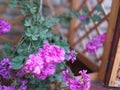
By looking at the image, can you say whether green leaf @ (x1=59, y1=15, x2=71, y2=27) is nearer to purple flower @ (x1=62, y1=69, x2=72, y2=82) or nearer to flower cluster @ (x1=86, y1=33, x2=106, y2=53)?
flower cluster @ (x1=86, y1=33, x2=106, y2=53)

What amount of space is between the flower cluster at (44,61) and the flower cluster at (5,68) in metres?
0.25

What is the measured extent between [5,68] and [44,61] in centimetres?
31

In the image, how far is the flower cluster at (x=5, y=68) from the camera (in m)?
1.38

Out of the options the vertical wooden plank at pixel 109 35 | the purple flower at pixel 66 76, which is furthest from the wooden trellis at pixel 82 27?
the purple flower at pixel 66 76

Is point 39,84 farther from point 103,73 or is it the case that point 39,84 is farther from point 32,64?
point 103,73

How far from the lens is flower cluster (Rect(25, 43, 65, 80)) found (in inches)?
44.5

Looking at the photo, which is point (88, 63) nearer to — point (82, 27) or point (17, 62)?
point (82, 27)

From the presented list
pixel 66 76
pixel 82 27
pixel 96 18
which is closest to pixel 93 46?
pixel 96 18

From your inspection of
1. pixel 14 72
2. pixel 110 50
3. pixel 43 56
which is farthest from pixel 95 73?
pixel 43 56

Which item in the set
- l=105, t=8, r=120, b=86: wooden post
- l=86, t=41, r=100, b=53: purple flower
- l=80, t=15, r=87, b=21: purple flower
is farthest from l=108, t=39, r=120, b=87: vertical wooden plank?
l=80, t=15, r=87, b=21: purple flower

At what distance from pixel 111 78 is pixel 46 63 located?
0.63 meters

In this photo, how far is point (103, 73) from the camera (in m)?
1.73

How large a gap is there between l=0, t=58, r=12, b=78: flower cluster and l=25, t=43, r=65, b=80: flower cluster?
25cm

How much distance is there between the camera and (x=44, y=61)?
116cm
